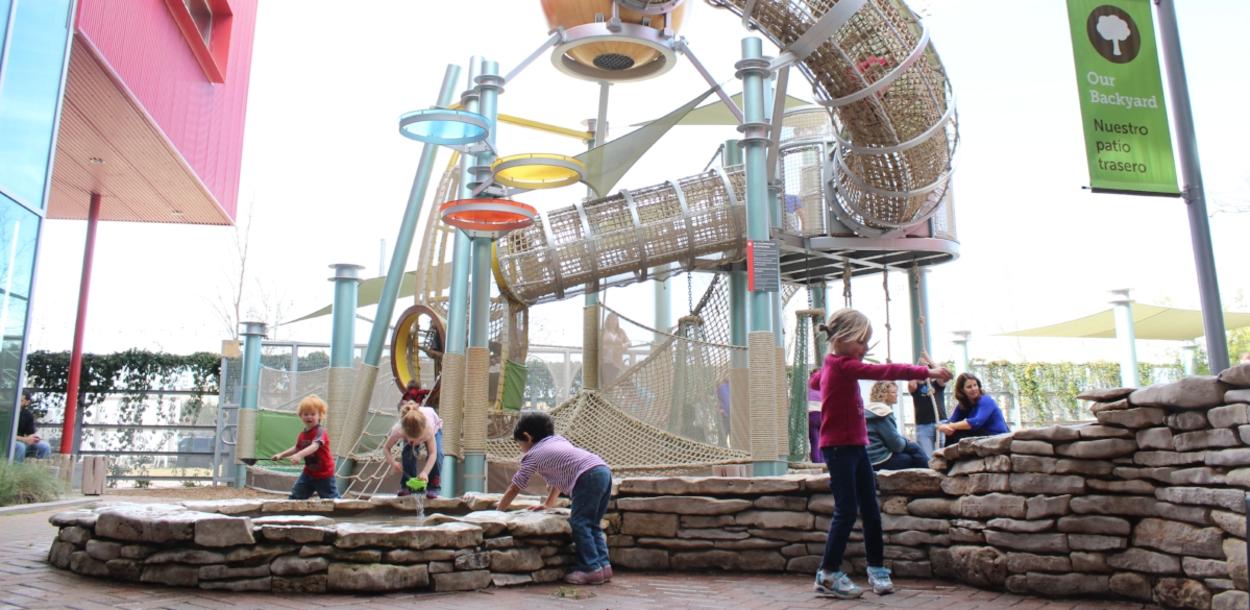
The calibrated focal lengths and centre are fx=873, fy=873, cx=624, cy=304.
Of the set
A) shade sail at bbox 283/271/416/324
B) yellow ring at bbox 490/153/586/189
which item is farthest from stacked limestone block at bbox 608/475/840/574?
shade sail at bbox 283/271/416/324

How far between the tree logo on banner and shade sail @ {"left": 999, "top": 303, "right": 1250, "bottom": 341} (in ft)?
40.3

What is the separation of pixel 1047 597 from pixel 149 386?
14.0 m

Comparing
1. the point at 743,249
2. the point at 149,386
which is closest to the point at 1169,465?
the point at 743,249

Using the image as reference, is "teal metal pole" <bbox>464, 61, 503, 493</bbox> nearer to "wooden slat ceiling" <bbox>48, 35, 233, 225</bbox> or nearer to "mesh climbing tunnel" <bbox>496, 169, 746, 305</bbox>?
"mesh climbing tunnel" <bbox>496, 169, 746, 305</bbox>

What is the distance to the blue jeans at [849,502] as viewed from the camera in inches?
141

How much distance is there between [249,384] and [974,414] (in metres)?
10.0

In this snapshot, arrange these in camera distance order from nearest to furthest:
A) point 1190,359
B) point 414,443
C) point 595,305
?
point 414,443, point 595,305, point 1190,359

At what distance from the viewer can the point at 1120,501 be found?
338 cm

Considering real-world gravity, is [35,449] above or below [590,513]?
above

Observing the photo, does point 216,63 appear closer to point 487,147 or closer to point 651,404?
point 487,147

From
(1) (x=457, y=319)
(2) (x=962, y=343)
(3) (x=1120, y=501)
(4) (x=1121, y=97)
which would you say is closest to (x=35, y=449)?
(1) (x=457, y=319)

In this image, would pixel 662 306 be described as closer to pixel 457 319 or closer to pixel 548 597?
pixel 457 319

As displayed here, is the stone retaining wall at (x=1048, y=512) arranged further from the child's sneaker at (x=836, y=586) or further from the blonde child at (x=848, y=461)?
the child's sneaker at (x=836, y=586)

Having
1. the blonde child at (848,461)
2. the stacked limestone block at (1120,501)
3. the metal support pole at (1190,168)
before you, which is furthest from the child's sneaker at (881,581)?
the metal support pole at (1190,168)
